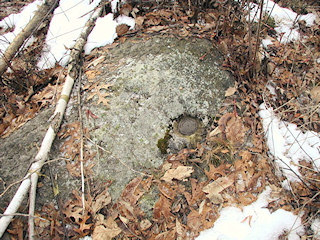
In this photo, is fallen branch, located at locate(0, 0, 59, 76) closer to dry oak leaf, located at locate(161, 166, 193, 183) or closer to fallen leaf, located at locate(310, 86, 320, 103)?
dry oak leaf, located at locate(161, 166, 193, 183)

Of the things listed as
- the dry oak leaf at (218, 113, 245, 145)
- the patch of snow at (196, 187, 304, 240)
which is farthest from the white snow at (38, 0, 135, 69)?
the patch of snow at (196, 187, 304, 240)

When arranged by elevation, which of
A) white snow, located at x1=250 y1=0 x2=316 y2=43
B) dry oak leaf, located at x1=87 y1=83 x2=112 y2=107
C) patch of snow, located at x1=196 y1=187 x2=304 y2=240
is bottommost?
patch of snow, located at x1=196 y1=187 x2=304 y2=240

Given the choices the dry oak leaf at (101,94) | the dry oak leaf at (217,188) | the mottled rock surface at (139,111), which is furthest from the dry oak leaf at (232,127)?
the dry oak leaf at (101,94)

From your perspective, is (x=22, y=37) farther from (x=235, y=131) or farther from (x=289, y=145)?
(x=289, y=145)

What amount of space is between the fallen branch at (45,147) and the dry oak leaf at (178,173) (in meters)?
1.37

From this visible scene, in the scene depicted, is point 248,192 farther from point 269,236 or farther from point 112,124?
point 112,124

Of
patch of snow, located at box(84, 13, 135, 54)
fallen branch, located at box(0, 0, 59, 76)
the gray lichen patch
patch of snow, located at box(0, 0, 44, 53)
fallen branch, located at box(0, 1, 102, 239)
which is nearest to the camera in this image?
fallen branch, located at box(0, 1, 102, 239)

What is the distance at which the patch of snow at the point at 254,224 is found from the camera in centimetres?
202

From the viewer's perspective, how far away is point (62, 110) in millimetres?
2600

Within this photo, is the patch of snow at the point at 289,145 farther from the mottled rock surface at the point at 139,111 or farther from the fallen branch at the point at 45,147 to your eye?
the fallen branch at the point at 45,147

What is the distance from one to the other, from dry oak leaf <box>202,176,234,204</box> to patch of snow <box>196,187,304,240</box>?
0.13 m

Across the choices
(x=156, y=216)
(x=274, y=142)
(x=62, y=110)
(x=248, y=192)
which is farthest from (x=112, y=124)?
(x=274, y=142)

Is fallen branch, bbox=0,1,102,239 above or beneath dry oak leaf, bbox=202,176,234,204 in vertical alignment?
above

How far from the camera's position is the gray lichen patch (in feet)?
7.84
